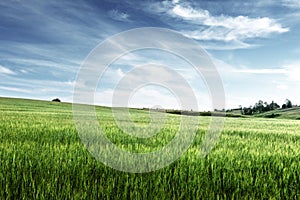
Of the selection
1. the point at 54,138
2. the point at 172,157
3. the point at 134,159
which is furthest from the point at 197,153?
the point at 54,138

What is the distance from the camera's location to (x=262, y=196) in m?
4.21

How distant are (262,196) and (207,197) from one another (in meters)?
0.76

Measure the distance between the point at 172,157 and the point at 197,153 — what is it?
25.7 inches

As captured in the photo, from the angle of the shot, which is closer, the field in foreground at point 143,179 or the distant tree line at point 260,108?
the field in foreground at point 143,179

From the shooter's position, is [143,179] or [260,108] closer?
[143,179]

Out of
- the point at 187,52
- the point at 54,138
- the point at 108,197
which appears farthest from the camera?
the point at 187,52

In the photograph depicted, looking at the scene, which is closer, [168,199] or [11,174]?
[168,199]

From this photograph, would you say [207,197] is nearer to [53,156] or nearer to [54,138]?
[53,156]

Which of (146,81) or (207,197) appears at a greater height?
(146,81)

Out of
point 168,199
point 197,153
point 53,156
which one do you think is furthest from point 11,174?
point 197,153

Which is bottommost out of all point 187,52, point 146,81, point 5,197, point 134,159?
point 5,197

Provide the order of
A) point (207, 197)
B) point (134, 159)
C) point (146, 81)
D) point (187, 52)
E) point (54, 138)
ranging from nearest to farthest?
point (207, 197) < point (134, 159) < point (54, 138) < point (187, 52) < point (146, 81)

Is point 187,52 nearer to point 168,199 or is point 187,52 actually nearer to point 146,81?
point 146,81

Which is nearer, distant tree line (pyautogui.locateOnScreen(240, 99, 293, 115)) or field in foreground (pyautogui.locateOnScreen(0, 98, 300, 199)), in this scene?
field in foreground (pyautogui.locateOnScreen(0, 98, 300, 199))
